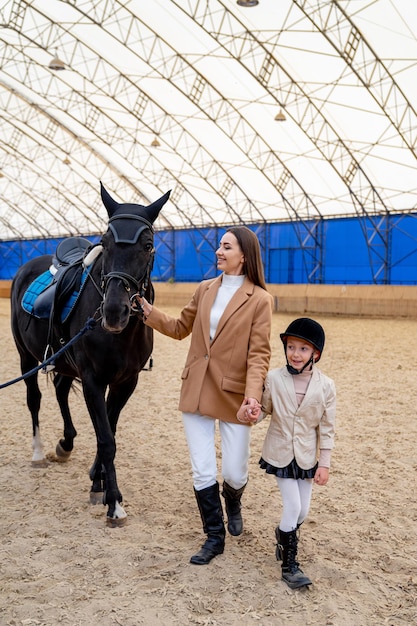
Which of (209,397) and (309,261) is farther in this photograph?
(309,261)

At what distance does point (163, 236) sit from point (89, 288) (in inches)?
1177

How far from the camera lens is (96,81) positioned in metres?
23.5

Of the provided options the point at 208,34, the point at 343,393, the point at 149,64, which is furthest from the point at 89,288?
the point at 149,64

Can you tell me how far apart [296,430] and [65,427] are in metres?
2.72

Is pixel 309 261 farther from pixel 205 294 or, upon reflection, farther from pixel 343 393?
pixel 205 294

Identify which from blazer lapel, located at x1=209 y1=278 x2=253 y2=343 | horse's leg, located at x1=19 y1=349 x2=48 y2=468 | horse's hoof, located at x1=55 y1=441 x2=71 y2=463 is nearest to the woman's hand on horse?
blazer lapel, located at x1=209 y1=278 x2=253 y2=343

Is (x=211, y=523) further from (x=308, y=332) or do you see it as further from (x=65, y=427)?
(x=65, y=427)

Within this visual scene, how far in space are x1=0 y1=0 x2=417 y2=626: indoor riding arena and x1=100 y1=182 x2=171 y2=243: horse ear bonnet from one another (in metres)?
0.04

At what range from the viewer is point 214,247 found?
31125 millimetres

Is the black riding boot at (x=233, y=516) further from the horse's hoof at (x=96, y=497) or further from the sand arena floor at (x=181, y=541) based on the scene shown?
the horse's hoof at (x=96, y=497)

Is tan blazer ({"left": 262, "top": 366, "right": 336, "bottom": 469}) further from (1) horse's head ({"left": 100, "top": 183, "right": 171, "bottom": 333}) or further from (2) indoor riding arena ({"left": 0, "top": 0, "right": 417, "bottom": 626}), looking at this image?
(1) horse's head ({"left": 100, "top": 183, "right": 171, "bottom": 333})

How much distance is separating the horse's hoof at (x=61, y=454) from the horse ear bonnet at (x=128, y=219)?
7.72 feet

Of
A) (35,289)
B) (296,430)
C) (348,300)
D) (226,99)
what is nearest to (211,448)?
(296,430)

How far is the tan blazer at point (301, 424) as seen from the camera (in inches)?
119
